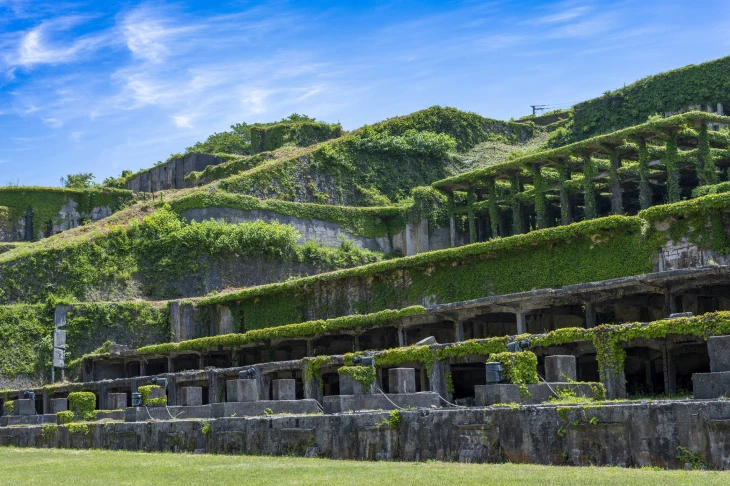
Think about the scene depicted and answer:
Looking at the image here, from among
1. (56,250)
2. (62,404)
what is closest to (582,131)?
(56,250)

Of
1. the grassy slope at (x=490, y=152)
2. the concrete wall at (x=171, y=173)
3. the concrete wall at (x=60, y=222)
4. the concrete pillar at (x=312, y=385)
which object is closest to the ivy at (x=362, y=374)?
the concrete pillar at (x=312, y=385)

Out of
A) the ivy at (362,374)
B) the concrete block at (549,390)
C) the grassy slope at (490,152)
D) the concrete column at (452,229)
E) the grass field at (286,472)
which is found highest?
the grassy slope at (490,152)

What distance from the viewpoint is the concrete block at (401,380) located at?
26.3 meters

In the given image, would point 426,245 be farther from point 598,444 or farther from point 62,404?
point 598,444

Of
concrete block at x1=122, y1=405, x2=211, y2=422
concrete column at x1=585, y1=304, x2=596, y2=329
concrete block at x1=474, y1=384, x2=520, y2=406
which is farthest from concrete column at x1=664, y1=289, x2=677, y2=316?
concrete block at x1=122, y1=405, x2=211, y2=422

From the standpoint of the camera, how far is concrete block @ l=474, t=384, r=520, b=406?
72.3 ft

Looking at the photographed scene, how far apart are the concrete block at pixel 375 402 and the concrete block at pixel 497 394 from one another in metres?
3.01

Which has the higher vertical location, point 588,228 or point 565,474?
point 588,228

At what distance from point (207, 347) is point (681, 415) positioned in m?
35.5

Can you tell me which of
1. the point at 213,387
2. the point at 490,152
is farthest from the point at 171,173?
the point at 213,387

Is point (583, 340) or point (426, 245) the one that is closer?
point (583, 340)

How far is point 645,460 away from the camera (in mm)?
17531

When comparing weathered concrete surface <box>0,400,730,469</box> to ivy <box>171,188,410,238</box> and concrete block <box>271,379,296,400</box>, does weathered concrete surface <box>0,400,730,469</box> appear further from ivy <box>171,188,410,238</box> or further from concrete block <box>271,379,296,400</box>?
ivy <box>171,188,410,238</box>

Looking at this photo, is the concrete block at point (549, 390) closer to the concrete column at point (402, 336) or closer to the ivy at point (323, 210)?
the concrete column at point (402, 336)
